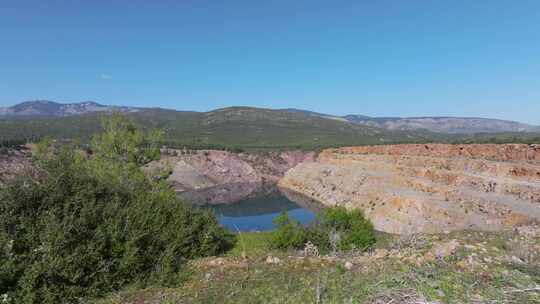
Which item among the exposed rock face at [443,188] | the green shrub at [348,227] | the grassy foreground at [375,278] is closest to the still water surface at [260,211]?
the exposed rock face at [443,188]

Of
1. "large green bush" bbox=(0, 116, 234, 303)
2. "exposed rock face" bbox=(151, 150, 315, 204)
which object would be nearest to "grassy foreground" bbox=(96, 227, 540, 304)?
"large green bush" bbox=(0, 116, 234, 303)

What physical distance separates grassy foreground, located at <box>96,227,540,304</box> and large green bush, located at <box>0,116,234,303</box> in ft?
2.01

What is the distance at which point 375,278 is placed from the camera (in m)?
6.29

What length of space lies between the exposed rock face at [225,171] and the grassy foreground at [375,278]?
148 ft

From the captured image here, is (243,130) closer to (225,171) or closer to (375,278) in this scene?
(225,171)

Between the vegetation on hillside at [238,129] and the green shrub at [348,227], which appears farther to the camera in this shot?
the vegetation on hillside at [238,129]

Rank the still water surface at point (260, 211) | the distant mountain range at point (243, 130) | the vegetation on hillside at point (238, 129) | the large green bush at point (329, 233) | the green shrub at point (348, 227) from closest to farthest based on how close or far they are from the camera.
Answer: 1. the large green bush at point (329, 233)
2. the green shrub at point (348, 227)
3. the still water surface at point (260, 211)
4. the vegetation on hillside at point (238, 129)
5. the distant mountain range at point (243, 130)

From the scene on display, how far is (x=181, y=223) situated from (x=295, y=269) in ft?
13.1

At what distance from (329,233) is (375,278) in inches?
320

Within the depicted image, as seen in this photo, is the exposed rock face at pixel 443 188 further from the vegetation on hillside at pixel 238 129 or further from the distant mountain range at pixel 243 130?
the distant mountain range at pixel 243 130

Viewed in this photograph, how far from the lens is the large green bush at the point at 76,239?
6141mm

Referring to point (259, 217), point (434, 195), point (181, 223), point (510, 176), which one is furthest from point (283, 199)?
point (181, 223)

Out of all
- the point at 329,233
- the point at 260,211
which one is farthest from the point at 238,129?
the point at 329,233

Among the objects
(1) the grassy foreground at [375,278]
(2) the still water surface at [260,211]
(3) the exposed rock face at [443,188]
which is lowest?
(2) the still water surface at [260,211]
